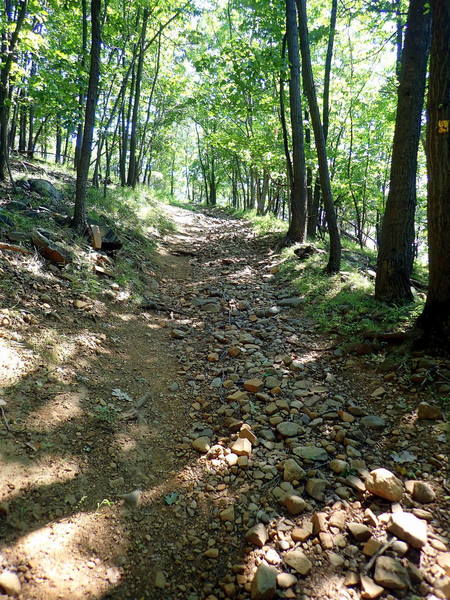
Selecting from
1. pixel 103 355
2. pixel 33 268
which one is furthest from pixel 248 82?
pixel 103 355

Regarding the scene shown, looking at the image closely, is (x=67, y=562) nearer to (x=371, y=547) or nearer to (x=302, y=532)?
(x=302, y=532)

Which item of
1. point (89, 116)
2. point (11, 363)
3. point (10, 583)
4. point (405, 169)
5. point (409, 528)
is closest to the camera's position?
point (10, 583)

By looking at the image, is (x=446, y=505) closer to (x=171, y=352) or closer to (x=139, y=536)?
(x=139, y=536)

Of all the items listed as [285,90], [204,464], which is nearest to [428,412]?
[204,464]

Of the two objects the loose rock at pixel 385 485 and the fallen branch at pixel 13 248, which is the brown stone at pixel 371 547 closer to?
the loose rock at pixel 385 485

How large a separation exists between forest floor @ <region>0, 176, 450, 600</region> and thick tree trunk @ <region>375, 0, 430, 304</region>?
1649 millimetres

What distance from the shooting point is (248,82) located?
10039 millimetres

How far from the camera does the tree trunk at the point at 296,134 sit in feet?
31.1

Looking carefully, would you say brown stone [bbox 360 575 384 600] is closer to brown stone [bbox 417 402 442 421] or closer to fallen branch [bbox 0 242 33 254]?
brown stone [bbox 417 402 442 421]

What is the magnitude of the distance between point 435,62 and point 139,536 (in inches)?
216

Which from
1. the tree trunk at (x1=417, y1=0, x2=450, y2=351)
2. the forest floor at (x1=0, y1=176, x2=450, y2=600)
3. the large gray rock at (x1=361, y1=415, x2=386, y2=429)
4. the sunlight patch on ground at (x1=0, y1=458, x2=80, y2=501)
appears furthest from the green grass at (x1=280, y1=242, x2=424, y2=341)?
the sunlight patch on ground at (x1=0, y1=458, x2=80, y2=501)

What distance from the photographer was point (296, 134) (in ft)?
33.3

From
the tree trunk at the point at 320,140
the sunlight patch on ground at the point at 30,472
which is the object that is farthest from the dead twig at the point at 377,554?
the tree trunk at the point at 320,140

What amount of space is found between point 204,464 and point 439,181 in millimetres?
3966
